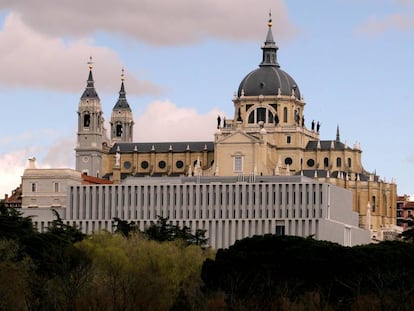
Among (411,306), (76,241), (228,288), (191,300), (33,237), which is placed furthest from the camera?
(76,241)

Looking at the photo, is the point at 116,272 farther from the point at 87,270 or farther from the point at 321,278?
the point at 321,278

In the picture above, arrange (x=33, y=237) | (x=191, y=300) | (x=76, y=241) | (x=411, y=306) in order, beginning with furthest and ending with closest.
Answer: (x=76, y=241) → (x=33, y=237) → (x=191, y=300) → (x=411, y=306)

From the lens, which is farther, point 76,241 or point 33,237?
point 76,241

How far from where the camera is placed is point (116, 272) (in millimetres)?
137750

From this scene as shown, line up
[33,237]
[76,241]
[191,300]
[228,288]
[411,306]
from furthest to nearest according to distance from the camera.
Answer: [76,241], [33,237], [228,288], [191,300], [411,306]

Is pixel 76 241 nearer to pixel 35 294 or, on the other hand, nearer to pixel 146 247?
pixel 146 247

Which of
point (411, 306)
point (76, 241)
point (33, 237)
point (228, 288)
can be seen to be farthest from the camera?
→ point (76, 241)

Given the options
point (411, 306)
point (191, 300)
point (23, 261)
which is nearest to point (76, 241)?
point (23, 261)

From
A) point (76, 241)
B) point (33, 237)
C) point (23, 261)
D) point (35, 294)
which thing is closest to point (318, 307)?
point (35, 294)

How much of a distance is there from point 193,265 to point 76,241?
836 inches

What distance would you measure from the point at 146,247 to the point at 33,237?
12103mm

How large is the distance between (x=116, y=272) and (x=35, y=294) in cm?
1320

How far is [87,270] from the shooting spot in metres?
136

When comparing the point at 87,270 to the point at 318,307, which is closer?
the point at 318,307
